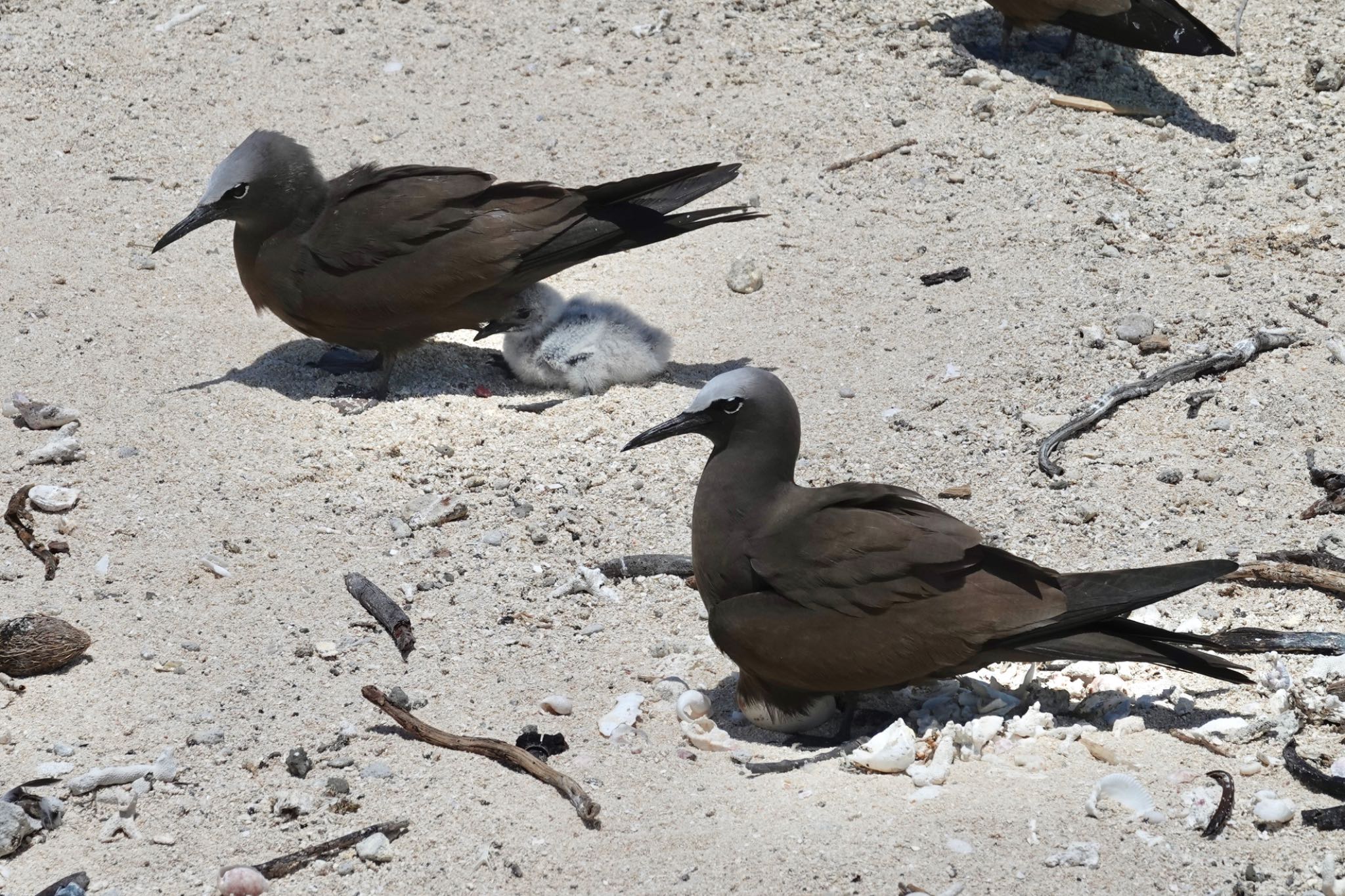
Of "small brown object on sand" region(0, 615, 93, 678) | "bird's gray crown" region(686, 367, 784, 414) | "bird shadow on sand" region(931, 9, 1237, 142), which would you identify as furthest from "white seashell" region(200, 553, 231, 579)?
"bird shadow on sand" region(931, 9, 1237, 142)

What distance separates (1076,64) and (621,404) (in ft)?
13.7

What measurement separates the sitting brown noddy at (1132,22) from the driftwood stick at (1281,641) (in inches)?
180

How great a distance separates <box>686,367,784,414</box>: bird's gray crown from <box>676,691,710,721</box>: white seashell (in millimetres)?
869

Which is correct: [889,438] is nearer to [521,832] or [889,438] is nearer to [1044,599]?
[1044,599]

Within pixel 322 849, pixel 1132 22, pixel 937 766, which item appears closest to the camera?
pixel 322 849

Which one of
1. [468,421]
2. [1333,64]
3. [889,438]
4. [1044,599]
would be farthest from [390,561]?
[1333,64]

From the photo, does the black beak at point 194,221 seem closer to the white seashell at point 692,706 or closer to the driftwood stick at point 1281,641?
the white seashell at point 692,706

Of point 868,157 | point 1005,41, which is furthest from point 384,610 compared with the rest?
point 1005,41

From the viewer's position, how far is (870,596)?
393 cm

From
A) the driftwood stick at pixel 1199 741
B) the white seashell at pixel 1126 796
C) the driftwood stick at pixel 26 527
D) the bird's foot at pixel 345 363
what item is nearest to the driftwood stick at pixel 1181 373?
the driftwood stick at pixel 1199 741

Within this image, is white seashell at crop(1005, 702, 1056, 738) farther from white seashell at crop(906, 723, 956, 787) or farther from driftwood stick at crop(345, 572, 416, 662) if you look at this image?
driftwood stick at crop(345, 572, 416, 662)

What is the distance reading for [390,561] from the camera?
202 inches

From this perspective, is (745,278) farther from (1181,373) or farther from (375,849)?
(375,849)

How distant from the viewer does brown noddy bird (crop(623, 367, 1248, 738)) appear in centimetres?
382
